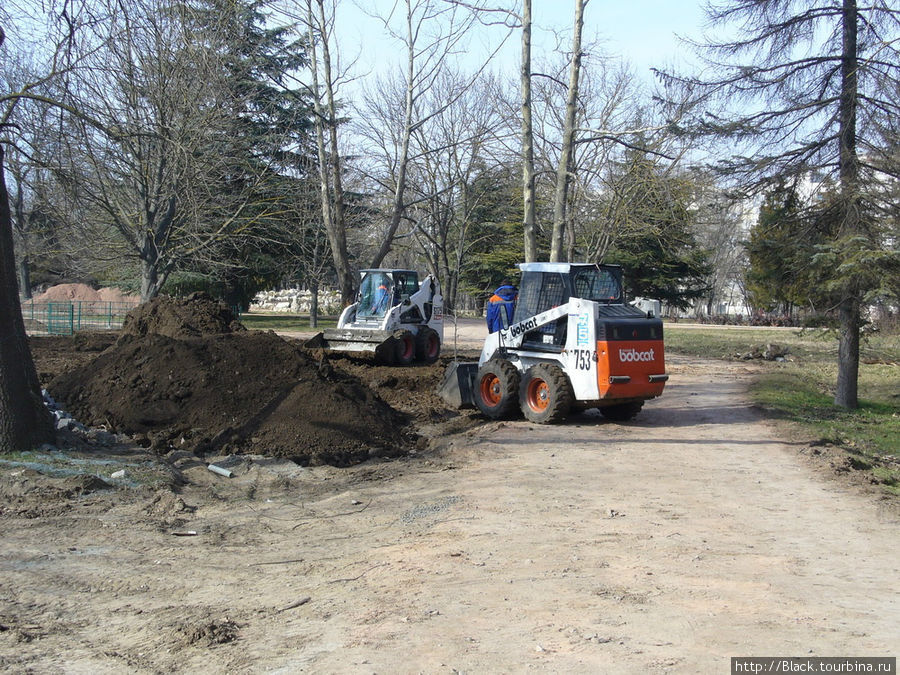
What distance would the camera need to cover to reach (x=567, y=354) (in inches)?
488

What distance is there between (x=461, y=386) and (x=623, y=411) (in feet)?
9.36

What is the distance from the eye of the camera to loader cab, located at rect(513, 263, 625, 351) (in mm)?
12797

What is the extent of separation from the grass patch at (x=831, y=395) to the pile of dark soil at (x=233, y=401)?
641cm

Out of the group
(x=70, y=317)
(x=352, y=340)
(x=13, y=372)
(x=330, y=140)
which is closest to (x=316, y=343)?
(x=352, y=340)

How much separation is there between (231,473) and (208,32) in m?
13.3

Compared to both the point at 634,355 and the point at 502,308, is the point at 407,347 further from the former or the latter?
the point at 634,355

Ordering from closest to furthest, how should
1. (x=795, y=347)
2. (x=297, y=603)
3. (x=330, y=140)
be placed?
(x=297, y=603), (x=330, y=140), (x=795, y=347)

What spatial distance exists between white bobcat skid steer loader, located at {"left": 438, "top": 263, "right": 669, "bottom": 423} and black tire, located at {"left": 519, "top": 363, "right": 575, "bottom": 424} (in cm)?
2

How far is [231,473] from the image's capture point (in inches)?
365

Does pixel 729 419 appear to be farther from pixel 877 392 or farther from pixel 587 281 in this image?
pixel 877 392

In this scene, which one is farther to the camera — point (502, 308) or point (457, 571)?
point (502, 308)

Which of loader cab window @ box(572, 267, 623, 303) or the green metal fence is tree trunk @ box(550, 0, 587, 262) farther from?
the green metal fence

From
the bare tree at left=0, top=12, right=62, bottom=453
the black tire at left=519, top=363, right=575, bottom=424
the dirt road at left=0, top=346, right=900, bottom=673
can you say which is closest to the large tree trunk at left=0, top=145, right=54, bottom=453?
the bare tree at left=0, top=12, right=62, bottom=453

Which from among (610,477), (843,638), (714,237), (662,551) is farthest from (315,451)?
(714,237)
